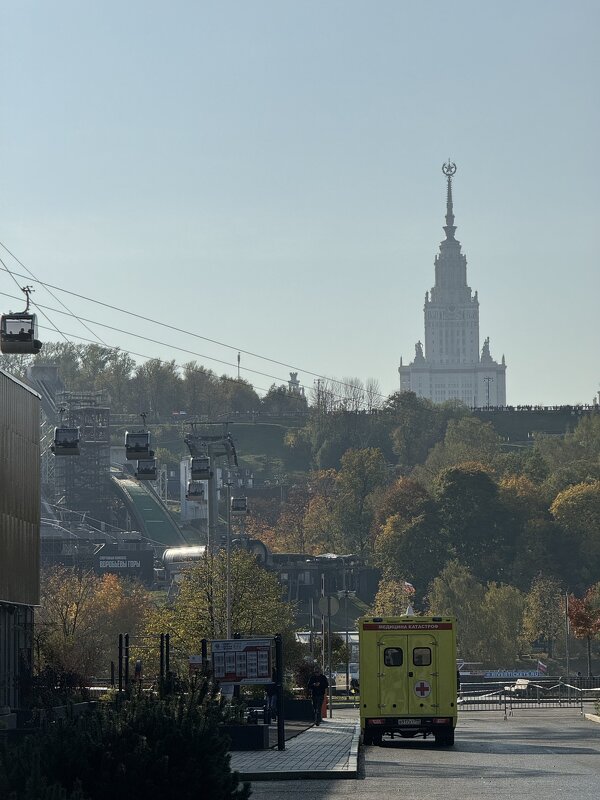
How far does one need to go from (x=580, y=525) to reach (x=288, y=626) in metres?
76.7

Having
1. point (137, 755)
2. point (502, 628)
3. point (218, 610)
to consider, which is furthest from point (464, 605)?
point (137, 755)

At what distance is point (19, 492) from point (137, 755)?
3156 cm

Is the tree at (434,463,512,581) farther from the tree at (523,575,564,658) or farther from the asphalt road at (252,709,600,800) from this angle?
the asphalt road at (252,709,600,800)

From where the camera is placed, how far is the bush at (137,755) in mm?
16344

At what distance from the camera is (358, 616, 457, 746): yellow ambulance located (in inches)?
1398

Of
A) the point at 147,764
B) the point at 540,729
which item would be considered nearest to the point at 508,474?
the point at 540,729

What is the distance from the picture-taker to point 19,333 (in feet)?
121

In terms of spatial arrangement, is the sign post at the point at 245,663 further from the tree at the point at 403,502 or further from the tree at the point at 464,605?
the tree at the point at 403,502

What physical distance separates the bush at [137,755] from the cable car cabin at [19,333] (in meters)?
20.1

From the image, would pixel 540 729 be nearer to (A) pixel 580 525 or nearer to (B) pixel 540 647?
(B) pixel 540 647

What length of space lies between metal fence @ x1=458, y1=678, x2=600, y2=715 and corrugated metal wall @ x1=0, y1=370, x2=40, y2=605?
19967 mm

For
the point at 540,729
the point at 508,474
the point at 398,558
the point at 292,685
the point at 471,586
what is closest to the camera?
the point at 540,729

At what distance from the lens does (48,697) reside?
138 feet

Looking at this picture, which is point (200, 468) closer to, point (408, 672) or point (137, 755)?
point (408, 672)
